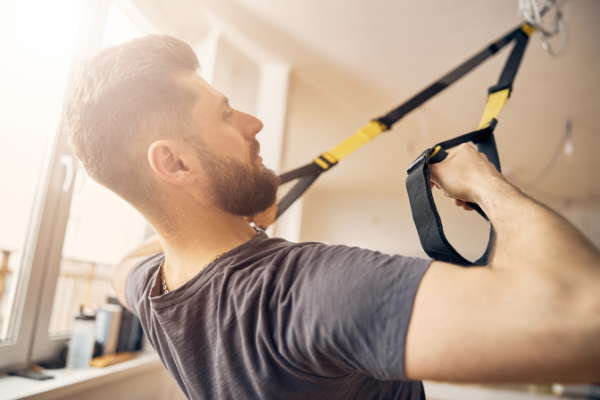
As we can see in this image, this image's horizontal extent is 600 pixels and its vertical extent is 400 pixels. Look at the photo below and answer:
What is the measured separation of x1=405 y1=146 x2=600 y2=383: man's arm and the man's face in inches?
14.6

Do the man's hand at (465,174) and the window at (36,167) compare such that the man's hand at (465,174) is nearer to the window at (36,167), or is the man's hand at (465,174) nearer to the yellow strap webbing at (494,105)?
the yellow strap webbing at (494,105)

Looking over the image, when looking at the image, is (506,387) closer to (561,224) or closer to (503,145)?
(503,145)

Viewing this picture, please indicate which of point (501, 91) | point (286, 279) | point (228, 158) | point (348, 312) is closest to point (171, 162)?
point (228, 158)

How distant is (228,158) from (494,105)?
0.63m

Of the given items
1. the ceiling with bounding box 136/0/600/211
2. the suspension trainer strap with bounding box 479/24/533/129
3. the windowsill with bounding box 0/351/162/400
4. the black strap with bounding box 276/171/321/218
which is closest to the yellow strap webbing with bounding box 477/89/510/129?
the suspension trainer strap with bounding box 479/24/533/129

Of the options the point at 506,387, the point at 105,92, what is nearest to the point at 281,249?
the point at 105,92

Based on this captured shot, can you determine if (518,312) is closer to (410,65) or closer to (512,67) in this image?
(512,67)

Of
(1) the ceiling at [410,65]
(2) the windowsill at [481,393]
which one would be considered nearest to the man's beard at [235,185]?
(1) the ceiling at [410,65]

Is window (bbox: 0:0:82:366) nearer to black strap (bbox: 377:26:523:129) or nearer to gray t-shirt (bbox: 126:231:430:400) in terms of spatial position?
gray t-shirt (bbox: 126:231:430:400)

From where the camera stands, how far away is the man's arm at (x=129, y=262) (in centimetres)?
101

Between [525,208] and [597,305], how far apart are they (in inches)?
5.4

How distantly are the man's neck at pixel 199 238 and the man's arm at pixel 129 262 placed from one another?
0.37 metres

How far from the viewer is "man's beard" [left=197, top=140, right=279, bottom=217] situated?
647 millimetres

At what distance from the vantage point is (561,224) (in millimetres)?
403
